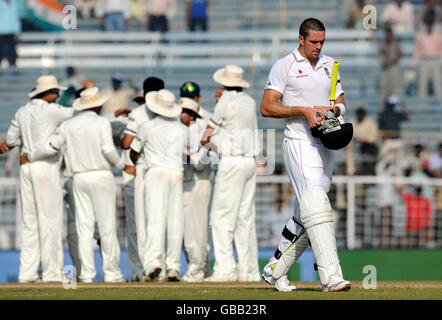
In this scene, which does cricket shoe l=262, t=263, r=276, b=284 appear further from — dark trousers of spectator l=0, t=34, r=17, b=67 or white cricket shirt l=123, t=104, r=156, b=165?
dark trousers of spectator l=0, t=34, r=17, b=67

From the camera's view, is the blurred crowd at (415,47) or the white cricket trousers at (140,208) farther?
the blurred crowd at (415,47)

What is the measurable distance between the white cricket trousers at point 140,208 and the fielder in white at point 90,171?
300 mm

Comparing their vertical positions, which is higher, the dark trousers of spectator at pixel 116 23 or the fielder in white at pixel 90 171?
the dark trousers of spectator at pixel 116 23

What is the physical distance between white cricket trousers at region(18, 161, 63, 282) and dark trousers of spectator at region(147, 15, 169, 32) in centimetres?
1200

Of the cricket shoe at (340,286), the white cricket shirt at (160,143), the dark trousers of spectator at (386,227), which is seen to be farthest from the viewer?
the dark trousers of spectator at (386,227)

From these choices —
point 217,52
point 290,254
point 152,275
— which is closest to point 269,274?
point 290,254

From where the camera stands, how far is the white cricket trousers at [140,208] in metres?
14.5

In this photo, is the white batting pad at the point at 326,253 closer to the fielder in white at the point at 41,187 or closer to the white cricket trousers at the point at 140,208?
the white cricket trousers at the point at 140,208

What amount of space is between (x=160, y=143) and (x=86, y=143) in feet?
2.97

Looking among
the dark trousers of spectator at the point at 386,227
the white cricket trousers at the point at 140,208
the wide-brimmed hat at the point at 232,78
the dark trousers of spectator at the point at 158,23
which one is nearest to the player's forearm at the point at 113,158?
the white cricket trousers at the point at 140,208

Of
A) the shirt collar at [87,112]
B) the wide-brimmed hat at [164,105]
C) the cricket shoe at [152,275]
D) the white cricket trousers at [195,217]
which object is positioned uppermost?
the wide-brimmed hat at [164,105]

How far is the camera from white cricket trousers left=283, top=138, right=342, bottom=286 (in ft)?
33.2
